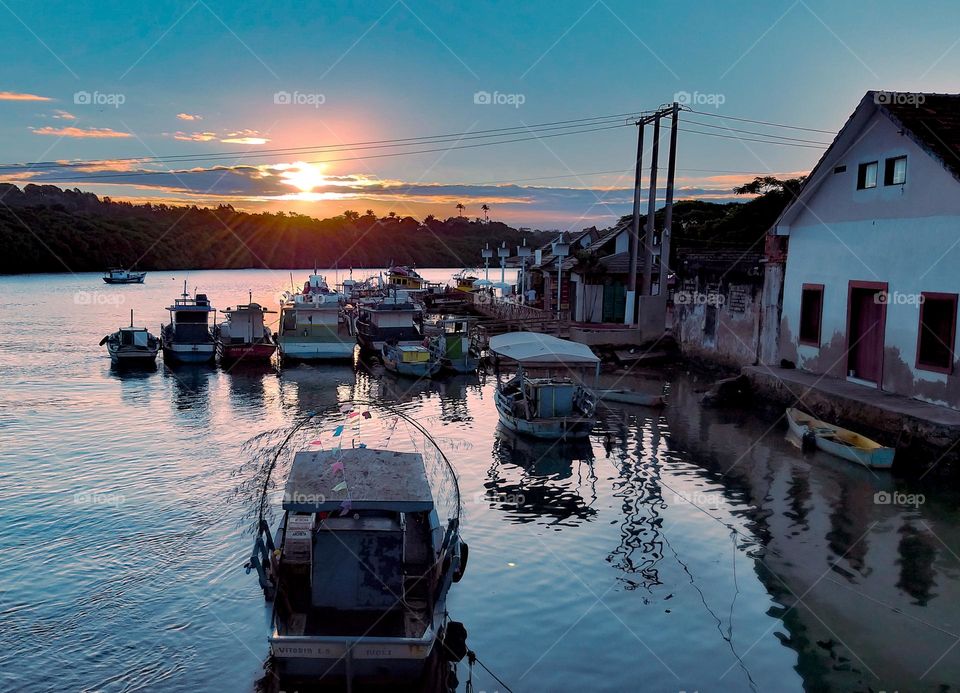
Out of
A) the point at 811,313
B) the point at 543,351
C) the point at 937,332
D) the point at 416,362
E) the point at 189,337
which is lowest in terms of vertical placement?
the point at 416,362

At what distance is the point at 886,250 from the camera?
70.5 feet

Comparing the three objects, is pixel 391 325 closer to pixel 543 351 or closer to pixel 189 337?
pixel 189 337

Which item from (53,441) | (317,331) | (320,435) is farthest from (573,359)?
(317,331)

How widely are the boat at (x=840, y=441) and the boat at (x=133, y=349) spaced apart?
100.0ft

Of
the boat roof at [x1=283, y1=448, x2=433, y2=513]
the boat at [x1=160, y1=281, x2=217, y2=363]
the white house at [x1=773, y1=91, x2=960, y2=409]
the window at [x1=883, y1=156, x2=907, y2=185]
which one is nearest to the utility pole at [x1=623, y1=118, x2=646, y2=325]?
the white house at [x1=773, y1=91, x2=960, y2=409]

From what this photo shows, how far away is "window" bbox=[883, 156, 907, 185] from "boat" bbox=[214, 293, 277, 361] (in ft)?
96.9

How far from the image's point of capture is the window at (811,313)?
82.1 ft

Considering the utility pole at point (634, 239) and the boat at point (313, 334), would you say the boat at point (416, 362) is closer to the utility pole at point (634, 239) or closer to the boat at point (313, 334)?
the boat at point (313, 334)

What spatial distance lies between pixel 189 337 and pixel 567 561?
1258 inches

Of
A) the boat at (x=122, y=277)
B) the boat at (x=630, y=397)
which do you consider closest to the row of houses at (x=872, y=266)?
the boat at (x=630, y=397)

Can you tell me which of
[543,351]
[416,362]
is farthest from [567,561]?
[416,362]

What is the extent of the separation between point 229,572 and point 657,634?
7.63 meters

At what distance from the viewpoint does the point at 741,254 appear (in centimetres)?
3312

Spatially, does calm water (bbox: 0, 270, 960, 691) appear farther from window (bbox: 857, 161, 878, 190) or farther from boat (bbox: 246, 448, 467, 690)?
window (bbox: 857, 161, 878, 190)
